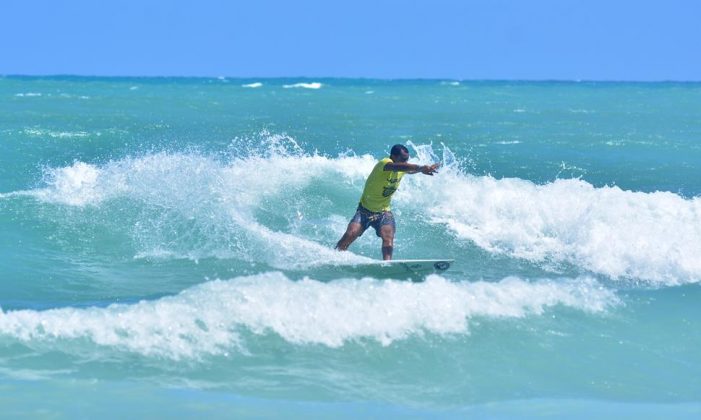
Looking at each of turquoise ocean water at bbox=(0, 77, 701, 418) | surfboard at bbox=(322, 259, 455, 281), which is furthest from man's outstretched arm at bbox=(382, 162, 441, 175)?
turquoise ocean water at bbox=(0, 77, 701, 418)

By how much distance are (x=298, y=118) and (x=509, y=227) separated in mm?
24663

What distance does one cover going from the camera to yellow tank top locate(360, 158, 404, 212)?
10.3 meters

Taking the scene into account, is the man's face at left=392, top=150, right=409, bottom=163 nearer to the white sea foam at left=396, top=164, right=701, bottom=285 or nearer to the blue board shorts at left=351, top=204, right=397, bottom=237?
the blue board shorts at left=351, top=204, right=397, bottom=237

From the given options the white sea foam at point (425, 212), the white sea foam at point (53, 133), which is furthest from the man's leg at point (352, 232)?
the white sea foam at point (53, 133)

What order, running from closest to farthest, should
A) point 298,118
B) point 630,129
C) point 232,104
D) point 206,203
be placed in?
point 206,203
point 630,129
point 298,118
point 232,104

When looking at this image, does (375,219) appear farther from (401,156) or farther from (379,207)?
(401,156)

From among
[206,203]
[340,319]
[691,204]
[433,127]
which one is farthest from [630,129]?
[340,319]

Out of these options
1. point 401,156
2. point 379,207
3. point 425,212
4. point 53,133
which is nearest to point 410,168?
point 401,156

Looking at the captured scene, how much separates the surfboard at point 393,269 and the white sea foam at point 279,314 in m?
0.93

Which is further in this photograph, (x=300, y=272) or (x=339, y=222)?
(x=339, y=222)

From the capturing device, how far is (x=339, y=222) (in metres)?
14.3

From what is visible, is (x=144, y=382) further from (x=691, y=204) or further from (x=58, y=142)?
(x=58, y=142)

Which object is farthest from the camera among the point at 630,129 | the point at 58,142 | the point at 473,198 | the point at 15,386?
the point at 630,129

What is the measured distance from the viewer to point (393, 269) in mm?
10211
